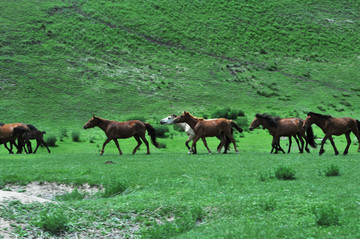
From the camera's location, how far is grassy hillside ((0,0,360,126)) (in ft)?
178

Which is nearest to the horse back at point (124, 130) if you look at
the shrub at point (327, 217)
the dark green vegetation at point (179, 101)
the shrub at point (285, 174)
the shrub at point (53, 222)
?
the dark green vegetation at point (179, 101)

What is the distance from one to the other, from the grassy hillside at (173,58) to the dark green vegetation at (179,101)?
0.28 meters

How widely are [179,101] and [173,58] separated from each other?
1568cm

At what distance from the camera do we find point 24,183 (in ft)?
50.9

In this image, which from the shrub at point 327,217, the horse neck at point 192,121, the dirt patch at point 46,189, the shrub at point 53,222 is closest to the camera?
the shrub at point 327,217

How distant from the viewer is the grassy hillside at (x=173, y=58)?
54.4m

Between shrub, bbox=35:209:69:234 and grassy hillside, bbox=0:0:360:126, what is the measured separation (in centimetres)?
3801

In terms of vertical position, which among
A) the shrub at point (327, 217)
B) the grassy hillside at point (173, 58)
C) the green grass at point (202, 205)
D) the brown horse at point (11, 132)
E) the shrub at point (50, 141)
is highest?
the grassy hillside at point (173, 58)

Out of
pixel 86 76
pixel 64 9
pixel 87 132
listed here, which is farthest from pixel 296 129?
pixel 64 9

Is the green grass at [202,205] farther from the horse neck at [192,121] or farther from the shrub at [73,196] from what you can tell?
the horse neck at [192,121]

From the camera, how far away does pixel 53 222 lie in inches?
360

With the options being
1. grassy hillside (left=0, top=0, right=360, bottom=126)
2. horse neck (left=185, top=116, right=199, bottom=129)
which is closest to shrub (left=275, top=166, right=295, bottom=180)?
horse neck (left=185, top=116, right=199, bottom=129)

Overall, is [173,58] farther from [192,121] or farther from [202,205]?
[202,205]

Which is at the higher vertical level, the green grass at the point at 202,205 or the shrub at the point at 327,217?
the shrub at the point at 327,217
